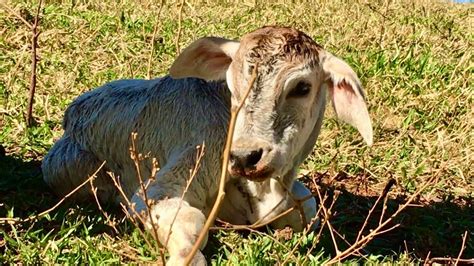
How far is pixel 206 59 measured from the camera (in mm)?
5121

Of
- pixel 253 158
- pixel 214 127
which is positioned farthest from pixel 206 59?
pixel 253 158

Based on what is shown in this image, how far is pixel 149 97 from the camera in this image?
5664 millimetres

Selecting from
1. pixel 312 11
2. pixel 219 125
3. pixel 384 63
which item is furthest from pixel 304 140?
pixel 312 11

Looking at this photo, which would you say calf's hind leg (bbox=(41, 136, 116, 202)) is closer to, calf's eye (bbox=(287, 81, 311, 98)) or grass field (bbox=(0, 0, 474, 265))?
grass field (bbox=(0, 0, 474, 265))

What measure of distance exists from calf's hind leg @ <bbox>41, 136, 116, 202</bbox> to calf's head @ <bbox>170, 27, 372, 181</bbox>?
99cm

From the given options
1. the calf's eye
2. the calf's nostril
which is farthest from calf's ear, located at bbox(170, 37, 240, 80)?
the calf's nostril

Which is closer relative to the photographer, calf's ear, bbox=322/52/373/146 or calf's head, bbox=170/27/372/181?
calf's head, bbox=170/27/372/181

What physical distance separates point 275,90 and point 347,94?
617mm

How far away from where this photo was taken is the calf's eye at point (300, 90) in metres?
4.72

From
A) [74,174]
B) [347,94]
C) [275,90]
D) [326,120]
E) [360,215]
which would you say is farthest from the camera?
[326,120]

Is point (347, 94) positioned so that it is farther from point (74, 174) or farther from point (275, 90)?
point (74, 174)

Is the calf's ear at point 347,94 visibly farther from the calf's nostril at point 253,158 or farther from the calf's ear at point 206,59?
the calf's nostril at point 253,158

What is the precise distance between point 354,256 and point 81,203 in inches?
67.0

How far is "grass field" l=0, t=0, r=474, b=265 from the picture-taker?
16.1 ft
